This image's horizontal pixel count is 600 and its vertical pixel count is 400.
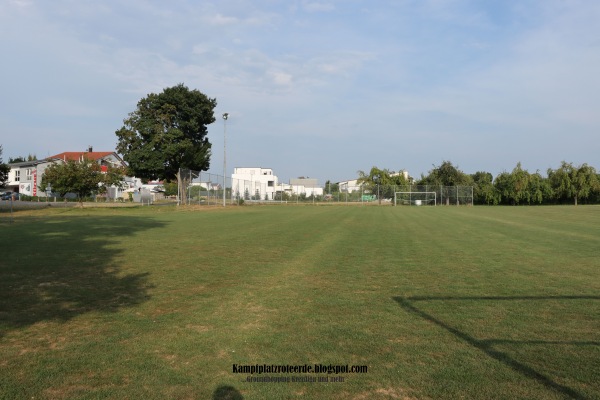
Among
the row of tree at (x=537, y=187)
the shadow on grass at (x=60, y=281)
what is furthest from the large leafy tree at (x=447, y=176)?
the shadow on grass at (x=60, y=281)

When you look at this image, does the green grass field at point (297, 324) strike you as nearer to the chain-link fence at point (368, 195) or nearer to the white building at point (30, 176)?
Answer: the chain-link fence at point (368, 195)

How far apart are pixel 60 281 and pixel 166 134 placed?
1690 inches

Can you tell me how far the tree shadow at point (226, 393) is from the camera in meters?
3.34

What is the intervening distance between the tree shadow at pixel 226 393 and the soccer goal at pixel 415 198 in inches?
2259

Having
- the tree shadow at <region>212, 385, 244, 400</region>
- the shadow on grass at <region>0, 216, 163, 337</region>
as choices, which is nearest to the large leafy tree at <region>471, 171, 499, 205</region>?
the shadow on grass at <region>0, 216, 163, 337</region>

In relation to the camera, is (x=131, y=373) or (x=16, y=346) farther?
(x=16, y=346)

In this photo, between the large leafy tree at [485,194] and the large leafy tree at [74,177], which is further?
the large leafy tree at [485,194]

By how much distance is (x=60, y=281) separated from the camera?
729 cm

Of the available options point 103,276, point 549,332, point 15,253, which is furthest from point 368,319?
point 15,253

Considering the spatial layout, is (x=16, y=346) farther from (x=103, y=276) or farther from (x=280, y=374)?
(x=103, y=276)

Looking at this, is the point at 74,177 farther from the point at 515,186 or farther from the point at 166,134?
the point at 515,186

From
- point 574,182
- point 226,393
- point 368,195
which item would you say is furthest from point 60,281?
point 574,182

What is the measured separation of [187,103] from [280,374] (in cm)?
5077

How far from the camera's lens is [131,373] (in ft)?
12.2
